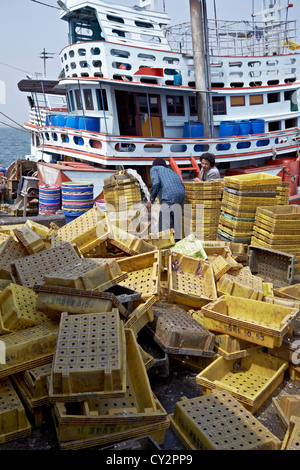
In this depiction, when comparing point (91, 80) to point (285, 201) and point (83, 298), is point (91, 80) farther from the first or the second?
point (83, 298)

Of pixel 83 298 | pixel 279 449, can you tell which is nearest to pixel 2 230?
pixel 83 298

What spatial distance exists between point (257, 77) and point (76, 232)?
42.8ft

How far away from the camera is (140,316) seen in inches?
170

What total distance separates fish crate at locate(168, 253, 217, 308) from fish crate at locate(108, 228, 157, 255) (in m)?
0.39

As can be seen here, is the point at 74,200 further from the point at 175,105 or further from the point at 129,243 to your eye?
the point at 175,105

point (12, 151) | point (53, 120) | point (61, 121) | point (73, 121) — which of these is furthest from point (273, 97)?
point (12, 151)

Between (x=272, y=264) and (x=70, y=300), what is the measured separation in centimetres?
413

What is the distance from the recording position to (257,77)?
16.2m

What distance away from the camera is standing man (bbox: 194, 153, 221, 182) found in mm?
8047

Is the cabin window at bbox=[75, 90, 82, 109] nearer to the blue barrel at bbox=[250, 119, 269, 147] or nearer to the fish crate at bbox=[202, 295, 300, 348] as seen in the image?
the blue barrel at bbox=[250, 119, 269, 147]

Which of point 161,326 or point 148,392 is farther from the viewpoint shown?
point 161,326

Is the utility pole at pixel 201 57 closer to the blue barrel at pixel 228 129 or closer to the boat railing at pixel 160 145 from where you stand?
the blue barrel at pixel 228 129

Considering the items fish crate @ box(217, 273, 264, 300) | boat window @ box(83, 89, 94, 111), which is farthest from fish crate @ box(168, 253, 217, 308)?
boat window @ box(83, 89, 94, 111)

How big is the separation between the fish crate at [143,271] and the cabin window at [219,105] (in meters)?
11.6
